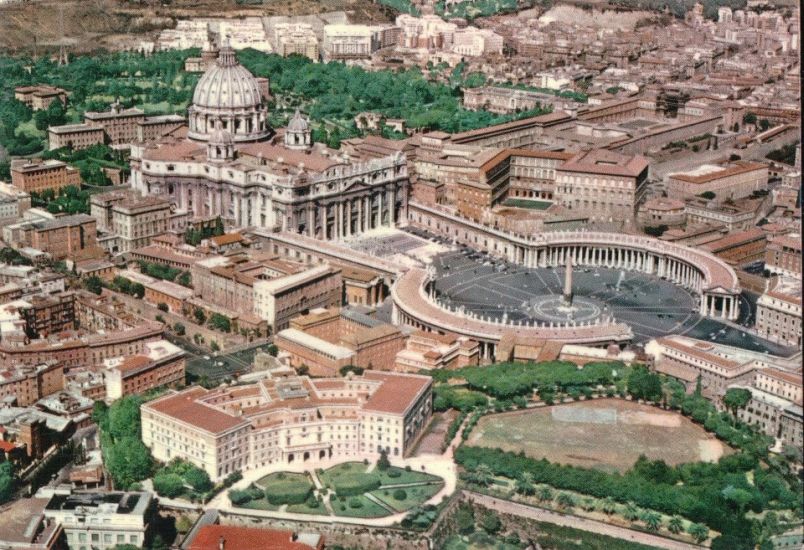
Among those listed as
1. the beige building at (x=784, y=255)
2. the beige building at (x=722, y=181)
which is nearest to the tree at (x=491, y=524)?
the beige building at (x=784, y=255)

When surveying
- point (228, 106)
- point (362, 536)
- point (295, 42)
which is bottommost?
point (362, 536)

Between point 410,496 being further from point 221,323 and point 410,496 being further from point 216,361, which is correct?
point 221,323

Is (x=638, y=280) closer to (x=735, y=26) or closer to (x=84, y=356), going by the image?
(x=84, y=356)

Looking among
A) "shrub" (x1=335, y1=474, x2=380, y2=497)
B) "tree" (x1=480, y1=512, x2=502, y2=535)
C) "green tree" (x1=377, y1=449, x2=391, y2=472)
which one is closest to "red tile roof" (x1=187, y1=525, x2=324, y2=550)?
"shrub" (x1=335, y1=474, x2=380, y2=497)

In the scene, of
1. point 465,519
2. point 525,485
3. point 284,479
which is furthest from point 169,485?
point 525,485

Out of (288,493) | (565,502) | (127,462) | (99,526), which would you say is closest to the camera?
(99,526)

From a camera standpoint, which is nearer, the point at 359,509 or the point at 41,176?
the point at 359,509

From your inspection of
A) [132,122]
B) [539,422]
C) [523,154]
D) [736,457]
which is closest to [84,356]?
[539,422]

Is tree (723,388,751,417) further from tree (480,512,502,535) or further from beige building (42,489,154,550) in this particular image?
beige building (42,489,154,550)
